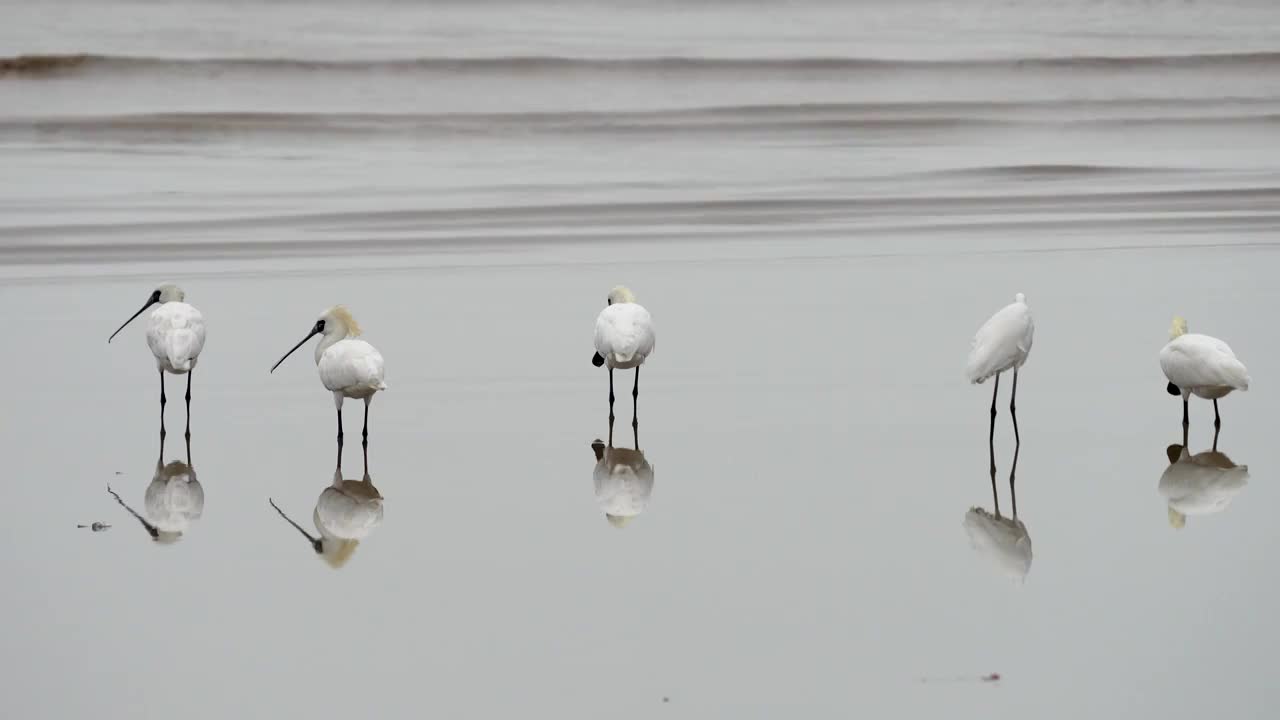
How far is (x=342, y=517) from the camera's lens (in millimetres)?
7793

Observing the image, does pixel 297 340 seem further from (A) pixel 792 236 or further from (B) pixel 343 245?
(A) pixel 792 236

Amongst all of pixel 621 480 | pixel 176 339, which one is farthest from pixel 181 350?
pixel 621 480

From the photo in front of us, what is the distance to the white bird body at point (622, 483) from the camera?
7.84 metres

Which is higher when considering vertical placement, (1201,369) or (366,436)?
(1201,369)

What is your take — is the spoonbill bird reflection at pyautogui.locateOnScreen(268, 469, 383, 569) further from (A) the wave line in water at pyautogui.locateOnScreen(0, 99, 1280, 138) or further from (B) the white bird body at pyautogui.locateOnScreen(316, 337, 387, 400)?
(A) the wave line in water at pyautogui.locateOnScreen(0, 99, 1280, 138)

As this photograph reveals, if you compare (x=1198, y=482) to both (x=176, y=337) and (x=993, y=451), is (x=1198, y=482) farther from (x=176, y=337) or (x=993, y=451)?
(x=176, y=337)

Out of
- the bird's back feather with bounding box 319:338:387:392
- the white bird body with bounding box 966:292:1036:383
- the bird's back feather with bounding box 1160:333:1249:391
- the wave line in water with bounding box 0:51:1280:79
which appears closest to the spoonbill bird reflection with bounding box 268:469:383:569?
the bird's back feather with bounding box 319:338:387:392

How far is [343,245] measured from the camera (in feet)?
51.0

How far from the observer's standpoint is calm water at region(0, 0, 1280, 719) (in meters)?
5.96

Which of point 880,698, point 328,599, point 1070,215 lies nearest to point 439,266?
point 1070,215

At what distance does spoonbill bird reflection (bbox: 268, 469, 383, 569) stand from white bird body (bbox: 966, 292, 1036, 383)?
3053mm

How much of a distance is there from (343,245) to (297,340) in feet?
12.9

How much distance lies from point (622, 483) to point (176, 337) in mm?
3008

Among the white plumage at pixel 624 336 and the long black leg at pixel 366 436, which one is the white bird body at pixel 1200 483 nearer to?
the white plumage at pixel 624 336
